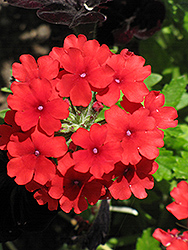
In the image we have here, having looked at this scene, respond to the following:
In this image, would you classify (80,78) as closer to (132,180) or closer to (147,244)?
(132,180)

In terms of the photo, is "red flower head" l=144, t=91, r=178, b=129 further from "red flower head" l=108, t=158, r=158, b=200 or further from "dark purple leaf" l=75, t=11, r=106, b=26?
"dark purple leaf" l=75, t=11, r=106, b=26

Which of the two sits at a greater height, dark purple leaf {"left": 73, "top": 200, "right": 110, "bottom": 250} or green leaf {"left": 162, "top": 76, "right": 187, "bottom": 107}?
green leaf {"left": 162, "top": 76, "right": 187, "bottom": 107}

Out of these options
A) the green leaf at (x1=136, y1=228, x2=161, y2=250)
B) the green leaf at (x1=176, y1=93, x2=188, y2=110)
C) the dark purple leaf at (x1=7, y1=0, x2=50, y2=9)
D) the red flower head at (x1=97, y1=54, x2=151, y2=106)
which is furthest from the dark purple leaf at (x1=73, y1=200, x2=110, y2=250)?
the dark purple leaf at (x1=7, y1=0, x2=50, y2=9)

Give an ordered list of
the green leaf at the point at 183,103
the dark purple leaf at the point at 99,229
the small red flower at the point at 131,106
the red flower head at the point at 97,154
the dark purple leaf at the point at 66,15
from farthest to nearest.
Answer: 1. the green leaf at the point at 183,103
2. the dark purple leaf at the point at 99,229
3. the dark purple leaf at the point at 66,15
4. the small red flower at the point at 131,106
5. the red flower head at the point at 97,154

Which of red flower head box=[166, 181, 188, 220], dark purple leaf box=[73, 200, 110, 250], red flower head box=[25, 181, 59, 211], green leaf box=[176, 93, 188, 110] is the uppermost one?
red flower head box=[166, 181, 188, 220]

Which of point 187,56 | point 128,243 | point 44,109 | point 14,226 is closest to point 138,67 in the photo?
point 44,109

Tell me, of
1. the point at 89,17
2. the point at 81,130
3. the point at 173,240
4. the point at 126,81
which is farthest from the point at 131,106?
the point at 89,17

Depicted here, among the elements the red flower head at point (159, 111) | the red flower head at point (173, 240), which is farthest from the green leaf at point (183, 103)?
the red flower head at point (173, 240)

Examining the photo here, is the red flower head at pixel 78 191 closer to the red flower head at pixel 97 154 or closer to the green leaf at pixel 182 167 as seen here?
the red flower head at pixel 97 154

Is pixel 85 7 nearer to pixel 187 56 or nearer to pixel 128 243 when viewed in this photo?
pixel 187 56
